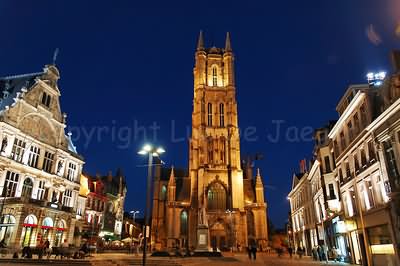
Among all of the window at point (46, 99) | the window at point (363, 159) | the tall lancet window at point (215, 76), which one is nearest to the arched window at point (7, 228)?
the window at point (46, 99)

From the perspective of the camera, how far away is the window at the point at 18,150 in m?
30.0

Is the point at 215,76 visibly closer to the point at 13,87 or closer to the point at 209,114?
the point at 209,114

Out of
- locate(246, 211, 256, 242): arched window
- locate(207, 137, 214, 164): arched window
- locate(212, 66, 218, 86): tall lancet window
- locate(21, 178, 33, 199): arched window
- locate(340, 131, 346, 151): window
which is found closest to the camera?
locate(340, 131, 346, 151): window

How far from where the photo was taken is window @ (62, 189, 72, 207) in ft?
123

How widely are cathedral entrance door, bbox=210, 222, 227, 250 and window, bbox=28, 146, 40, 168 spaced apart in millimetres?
32792

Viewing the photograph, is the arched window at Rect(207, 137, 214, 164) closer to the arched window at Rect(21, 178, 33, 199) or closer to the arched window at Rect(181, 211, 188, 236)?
the arched window at Rect(181, 211, 188, 236)

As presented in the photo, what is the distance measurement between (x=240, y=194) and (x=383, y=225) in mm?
38184

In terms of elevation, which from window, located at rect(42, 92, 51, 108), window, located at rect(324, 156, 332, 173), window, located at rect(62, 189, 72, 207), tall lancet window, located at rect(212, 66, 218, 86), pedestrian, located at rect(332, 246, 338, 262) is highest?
tall lancet window, located at rect(212, 66, 218, 86)

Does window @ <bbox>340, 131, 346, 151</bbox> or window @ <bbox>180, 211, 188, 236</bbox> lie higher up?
window @ <bbox>340, 131, 346, 151</bbox>

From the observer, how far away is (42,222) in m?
31.5

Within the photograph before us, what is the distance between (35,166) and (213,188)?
33.2m

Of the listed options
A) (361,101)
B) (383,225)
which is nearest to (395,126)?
(361,101)

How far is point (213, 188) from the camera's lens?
189ft

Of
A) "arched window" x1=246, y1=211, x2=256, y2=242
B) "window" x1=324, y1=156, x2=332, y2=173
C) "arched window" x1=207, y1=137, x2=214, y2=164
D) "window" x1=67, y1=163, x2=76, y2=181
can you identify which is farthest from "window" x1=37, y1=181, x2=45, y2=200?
"arched window" x1=246, y1=211, x2=256, y2=242
